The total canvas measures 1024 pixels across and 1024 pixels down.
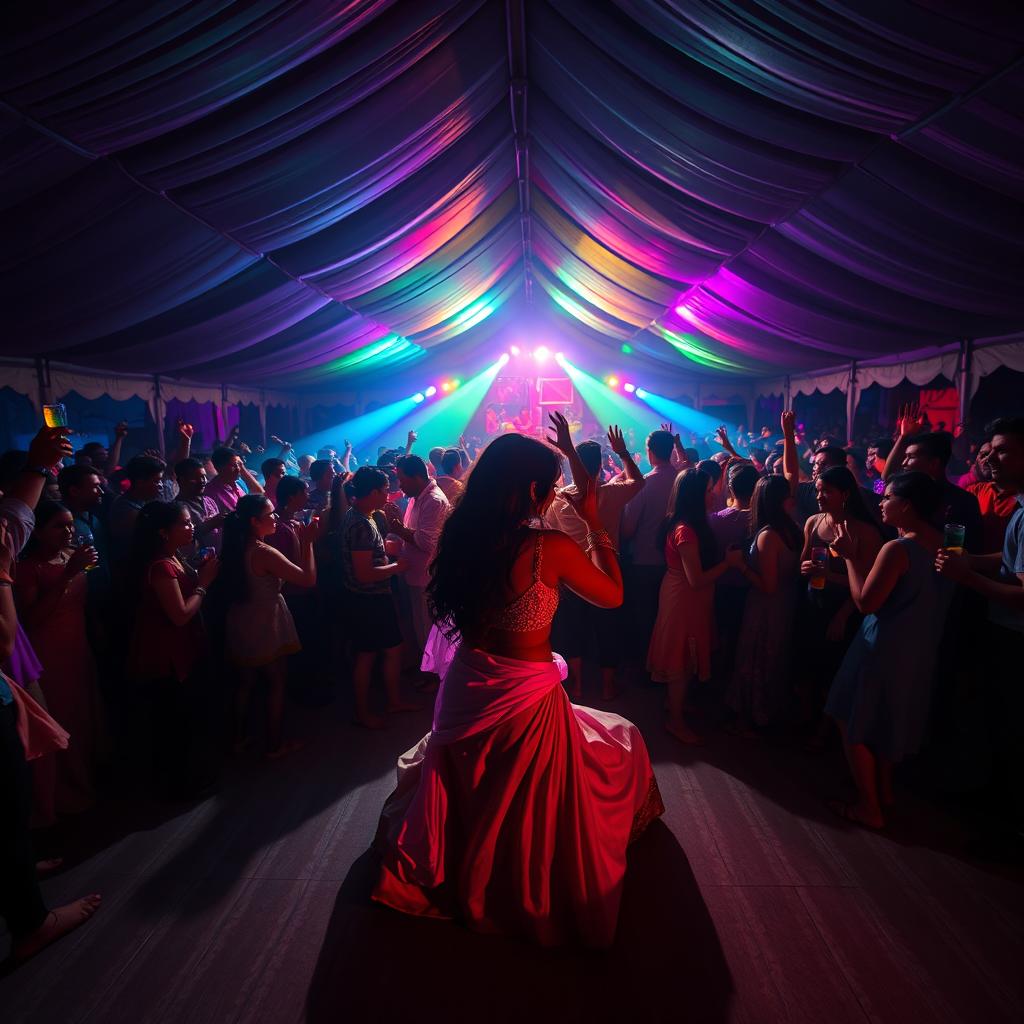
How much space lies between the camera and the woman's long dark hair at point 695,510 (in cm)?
276

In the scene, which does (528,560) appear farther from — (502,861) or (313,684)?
(313,684)

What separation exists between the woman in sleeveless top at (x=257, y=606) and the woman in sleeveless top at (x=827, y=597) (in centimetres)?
224

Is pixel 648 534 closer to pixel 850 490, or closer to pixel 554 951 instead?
pixel 850 490

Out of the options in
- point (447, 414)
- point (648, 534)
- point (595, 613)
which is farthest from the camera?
point (447, 414)

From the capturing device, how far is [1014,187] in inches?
106

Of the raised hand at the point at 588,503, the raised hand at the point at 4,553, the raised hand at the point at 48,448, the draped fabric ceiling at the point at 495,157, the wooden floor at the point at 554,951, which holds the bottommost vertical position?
the wooden floor at the point at 554,951

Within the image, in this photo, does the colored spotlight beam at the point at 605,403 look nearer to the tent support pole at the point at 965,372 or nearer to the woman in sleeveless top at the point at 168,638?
the tent support pole at the point at 965,372

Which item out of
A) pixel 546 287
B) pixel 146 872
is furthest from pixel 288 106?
pixel 546 287

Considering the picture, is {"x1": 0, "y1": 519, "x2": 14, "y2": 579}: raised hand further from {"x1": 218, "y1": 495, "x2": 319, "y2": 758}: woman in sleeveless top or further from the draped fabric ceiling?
the draped fabric ceiling

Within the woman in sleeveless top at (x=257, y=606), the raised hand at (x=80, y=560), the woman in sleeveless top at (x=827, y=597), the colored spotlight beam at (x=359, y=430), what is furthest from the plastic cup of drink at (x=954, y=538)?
the colored spotlight beam at (x=359, y=430)

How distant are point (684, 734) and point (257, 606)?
6.75 feet

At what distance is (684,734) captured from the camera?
9.43ft

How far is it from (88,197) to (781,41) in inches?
123

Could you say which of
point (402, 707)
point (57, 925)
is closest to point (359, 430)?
point (402, 707)
